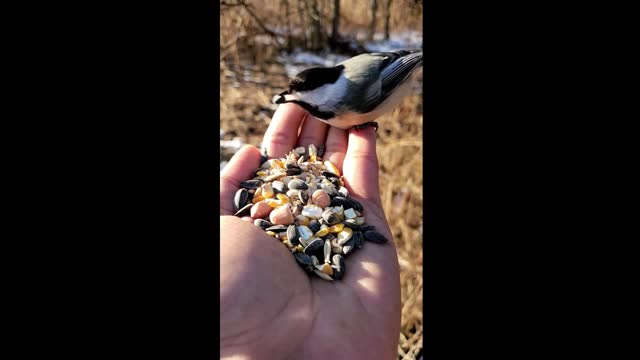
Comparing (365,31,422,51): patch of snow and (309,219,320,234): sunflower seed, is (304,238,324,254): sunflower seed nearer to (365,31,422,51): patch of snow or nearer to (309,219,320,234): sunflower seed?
(309,219,320,234): sunflower seed

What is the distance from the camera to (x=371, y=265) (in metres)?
0.91

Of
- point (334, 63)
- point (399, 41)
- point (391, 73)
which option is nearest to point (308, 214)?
point (391, 73)

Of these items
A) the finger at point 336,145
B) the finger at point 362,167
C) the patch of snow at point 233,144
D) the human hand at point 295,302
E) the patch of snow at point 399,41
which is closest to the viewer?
the human hand at point 295,302

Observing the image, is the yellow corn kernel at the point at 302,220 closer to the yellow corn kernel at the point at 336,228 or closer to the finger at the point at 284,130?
the yellow corn kernel at the point at 336,228

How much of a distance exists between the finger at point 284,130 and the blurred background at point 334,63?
0.84 ft

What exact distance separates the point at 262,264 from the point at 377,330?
0.79 ft

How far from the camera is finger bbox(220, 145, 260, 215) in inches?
38.8

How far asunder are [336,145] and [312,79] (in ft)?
0.61

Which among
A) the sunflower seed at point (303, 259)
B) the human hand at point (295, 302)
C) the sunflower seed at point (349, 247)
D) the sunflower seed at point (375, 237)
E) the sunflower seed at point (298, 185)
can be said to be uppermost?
the sunflower seed at point (298, 185)

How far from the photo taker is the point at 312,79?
3.87 ft

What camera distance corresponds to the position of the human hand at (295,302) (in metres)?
0.75

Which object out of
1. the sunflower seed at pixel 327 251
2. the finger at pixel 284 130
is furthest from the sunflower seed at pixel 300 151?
the sunflower seed at pixel 327 251
